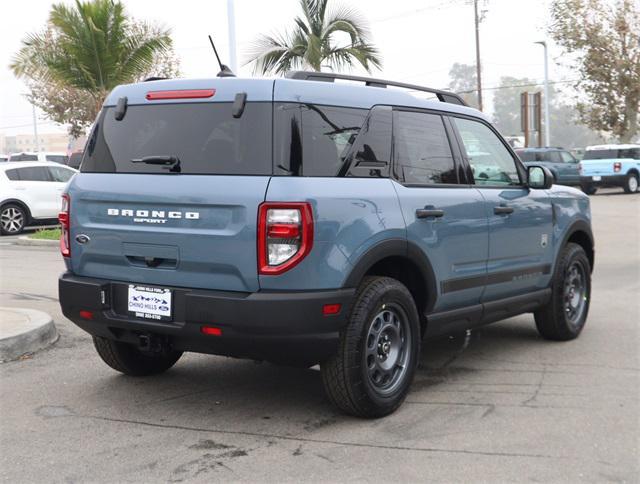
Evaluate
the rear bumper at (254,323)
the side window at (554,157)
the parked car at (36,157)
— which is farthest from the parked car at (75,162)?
the side window at (554,157)

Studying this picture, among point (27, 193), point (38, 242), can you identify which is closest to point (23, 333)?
point (38, 242)

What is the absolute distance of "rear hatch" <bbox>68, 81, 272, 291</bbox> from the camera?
455cm

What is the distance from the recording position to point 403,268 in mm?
5336

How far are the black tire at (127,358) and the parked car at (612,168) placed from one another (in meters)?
26.1

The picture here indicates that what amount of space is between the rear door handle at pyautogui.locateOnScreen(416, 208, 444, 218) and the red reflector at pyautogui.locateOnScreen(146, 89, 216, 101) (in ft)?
4.77

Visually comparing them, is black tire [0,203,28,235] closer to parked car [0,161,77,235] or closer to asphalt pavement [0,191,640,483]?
parked car [0,161,77,235]

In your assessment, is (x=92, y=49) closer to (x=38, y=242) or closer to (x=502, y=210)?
(x=38, y=242)

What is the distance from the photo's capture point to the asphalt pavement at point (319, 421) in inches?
164

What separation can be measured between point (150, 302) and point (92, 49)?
14.6 metres

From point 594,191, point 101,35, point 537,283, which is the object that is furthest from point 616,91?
point 537,283

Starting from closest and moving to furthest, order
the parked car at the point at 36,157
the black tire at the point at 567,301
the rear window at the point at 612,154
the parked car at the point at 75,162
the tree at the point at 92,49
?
the black tire at the point at 567,301 < the parked car at the point at 75,162 < the tree at the point at 92,49 < the rear window at the point at 612,154 < the parked car at the point at 36,157

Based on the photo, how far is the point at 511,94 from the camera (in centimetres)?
19412

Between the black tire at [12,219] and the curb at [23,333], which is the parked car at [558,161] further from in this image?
the curb at [23,333]

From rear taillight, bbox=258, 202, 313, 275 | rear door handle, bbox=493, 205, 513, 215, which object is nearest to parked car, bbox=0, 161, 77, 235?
rear door handle, bbox=493, 205, 513, 215
